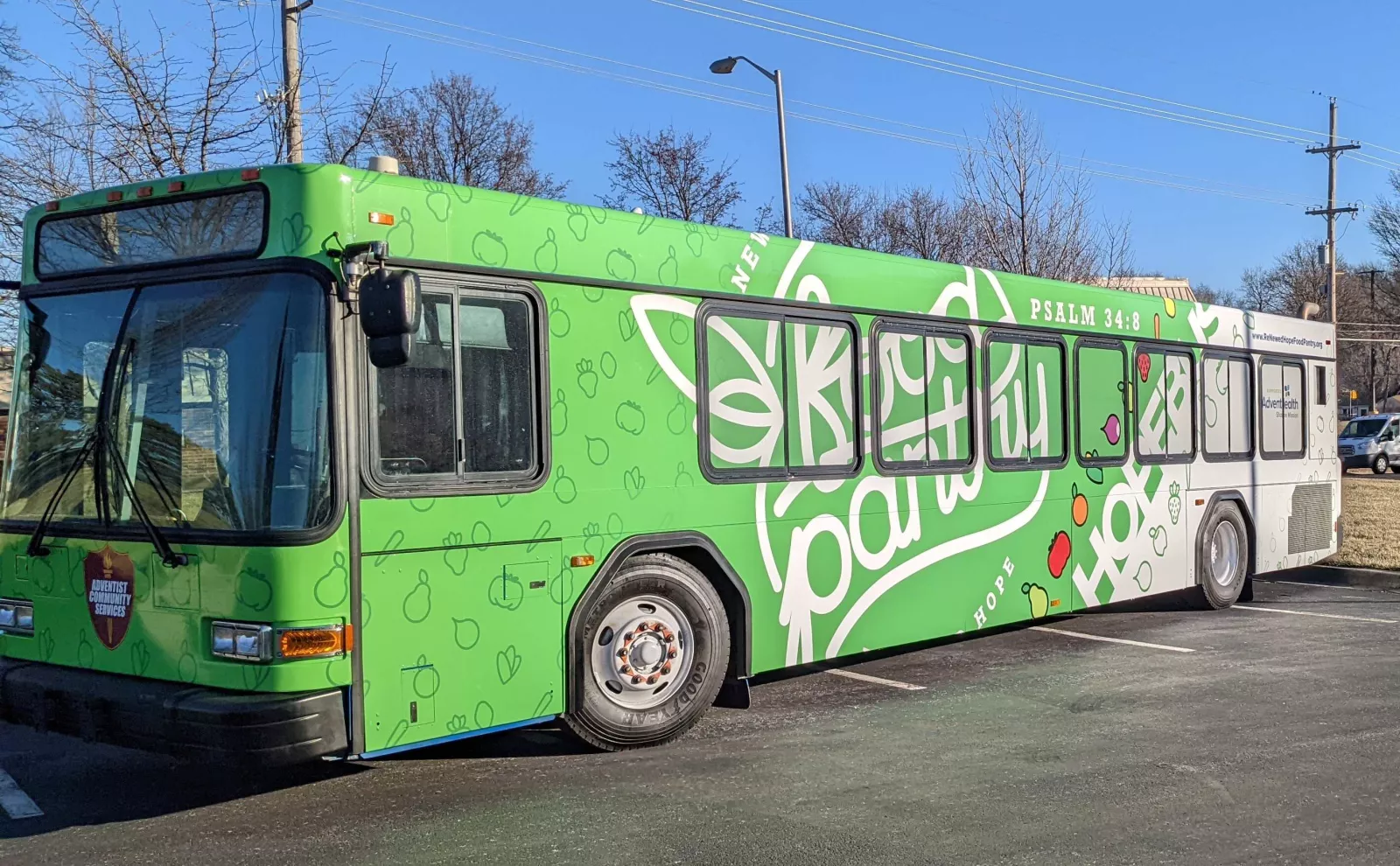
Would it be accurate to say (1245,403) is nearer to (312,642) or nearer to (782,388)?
(782,388)

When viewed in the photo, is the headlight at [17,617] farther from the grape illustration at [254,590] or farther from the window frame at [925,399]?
the window frame at [925,399]

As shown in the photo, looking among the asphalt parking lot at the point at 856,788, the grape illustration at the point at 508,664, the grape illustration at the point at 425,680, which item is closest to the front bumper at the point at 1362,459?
the asphalt parking lot at the point at 856,788

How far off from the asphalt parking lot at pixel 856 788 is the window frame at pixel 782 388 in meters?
1.42

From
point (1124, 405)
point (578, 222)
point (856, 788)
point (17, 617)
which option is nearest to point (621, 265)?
point (578, 222)

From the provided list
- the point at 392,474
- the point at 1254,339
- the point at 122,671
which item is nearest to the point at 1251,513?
the point at 1254,339

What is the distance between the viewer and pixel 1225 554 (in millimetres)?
12070

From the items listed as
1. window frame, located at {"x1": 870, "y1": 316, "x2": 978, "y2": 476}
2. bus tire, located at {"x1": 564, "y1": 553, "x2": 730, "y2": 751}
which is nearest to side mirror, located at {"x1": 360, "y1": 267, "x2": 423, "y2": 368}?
bus tire, located at {"x1": 564, "y1": 553, "x2": 730, "y2": 751}

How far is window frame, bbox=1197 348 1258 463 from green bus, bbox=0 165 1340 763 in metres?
3.92

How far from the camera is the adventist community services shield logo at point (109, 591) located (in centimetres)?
580

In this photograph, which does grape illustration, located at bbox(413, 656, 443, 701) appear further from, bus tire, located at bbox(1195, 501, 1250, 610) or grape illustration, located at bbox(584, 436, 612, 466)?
bus tire, located at bbox(1195, 501, 1250, 610)

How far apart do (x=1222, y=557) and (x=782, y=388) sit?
6.25 m

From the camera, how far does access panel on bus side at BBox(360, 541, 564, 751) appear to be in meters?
5.64

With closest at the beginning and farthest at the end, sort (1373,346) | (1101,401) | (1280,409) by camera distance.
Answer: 1. (1101,401)
2. (1280,409)
3. (1373,346)

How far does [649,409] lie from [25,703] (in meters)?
3.26
